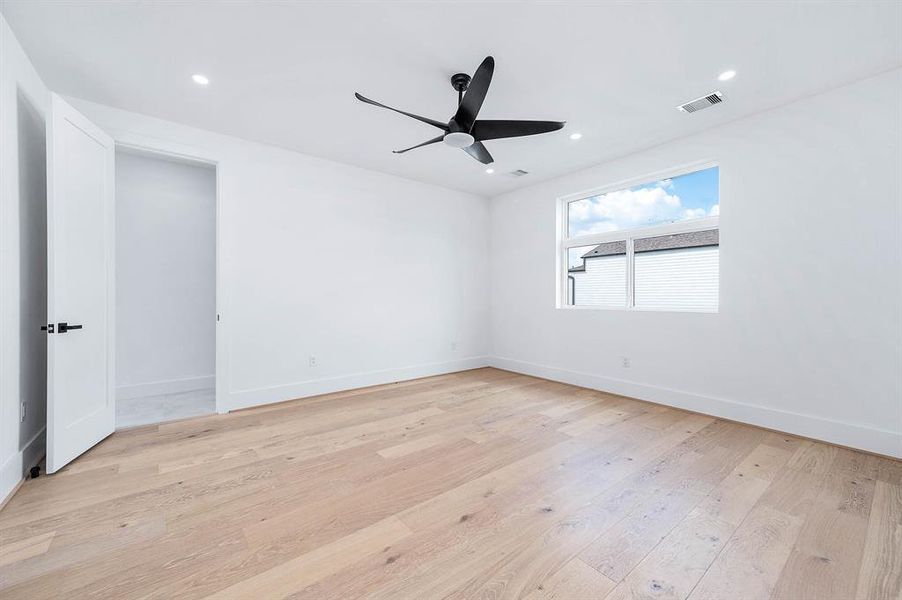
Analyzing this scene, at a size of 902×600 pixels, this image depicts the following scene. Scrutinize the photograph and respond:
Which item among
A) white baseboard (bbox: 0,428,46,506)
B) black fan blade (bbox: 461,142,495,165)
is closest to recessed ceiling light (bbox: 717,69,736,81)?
black fan blade (bbox: 461,142,495,165)

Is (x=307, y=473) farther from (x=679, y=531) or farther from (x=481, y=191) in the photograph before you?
(x=481, y=191)

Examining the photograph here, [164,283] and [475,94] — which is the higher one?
[475,94]

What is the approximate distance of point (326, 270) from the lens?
4.14 meters

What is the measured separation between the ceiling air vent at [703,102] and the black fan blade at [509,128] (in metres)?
1.31

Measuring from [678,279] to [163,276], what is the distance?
5700mm

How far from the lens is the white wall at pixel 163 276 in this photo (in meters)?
3.89

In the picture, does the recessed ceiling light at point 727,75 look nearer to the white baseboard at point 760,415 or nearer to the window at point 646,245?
the window at point 646,245

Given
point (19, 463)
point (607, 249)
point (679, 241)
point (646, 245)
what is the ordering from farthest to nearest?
point (607, 249) < point (646, 245) < point (679, 241) < point (19, 463)

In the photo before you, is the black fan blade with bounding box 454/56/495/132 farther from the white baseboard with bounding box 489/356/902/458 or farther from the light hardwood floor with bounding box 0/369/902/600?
the white baseboard with bounding box 489/356/902/458

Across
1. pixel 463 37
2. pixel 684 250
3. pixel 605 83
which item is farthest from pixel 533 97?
pixel 684 250

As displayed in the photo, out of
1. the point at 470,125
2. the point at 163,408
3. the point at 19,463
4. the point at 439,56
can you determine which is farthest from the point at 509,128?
the point at 163,408

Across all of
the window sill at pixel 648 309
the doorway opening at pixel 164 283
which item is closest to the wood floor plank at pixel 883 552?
the window sill at pixel 648 309

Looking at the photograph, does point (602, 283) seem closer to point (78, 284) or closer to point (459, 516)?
point (459, 516)

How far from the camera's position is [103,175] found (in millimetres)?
2709
